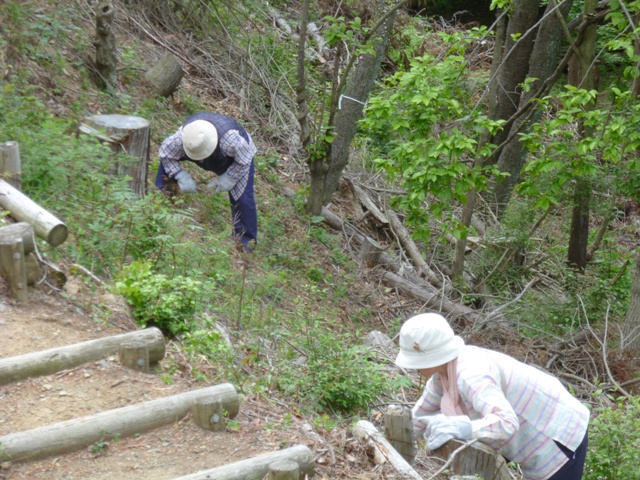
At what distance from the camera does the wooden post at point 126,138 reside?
7.59 metres

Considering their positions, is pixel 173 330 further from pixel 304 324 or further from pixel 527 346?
pixel 527 346

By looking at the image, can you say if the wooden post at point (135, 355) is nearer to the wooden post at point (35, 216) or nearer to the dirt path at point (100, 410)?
the dirt path at point (100, 410)

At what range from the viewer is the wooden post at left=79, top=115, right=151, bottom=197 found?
24.9ft

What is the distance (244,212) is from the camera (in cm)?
889

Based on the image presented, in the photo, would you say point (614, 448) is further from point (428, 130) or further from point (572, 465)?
point (428, 130)

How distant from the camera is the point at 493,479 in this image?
3.57m

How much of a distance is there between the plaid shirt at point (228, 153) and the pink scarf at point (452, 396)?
16.9 feet

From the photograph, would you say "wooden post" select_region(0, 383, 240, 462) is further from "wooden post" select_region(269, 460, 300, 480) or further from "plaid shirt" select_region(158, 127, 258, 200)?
"plaid shirt" select_region(158, 127, 258, 200)

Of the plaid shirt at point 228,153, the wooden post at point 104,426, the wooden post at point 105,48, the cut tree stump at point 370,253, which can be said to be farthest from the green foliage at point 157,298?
Result: the cut tree stump at point 370,253

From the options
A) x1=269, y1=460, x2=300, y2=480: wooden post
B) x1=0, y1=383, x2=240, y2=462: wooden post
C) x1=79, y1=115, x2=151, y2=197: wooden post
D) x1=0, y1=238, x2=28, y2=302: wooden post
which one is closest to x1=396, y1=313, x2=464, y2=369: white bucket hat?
x1=269, y1=460, x2=300, y2=480: wooden post

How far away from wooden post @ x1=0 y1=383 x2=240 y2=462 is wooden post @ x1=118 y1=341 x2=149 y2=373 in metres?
0.47

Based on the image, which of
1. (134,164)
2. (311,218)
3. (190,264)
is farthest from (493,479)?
(311,218)

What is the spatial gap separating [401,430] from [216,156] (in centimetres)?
514

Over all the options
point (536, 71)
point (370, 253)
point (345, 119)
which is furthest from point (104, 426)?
point (536, 71)
